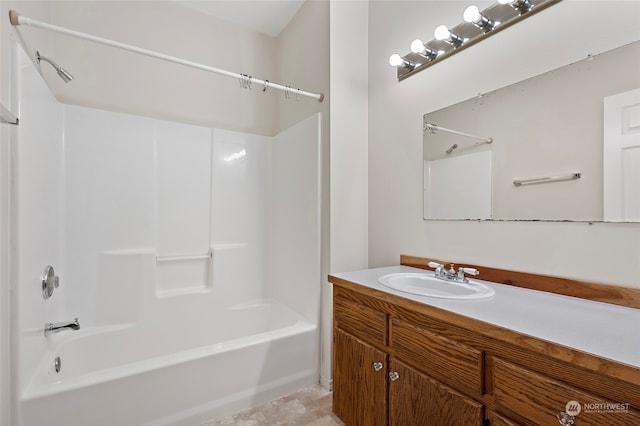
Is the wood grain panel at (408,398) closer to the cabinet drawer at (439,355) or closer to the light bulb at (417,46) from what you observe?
the cabinet drawer at (439,355)

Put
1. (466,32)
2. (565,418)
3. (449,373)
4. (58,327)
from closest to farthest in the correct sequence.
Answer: (565,418)
(449,373)
(466,32)
(58,327)

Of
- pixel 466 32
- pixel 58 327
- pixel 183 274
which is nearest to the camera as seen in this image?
pixel 466 32

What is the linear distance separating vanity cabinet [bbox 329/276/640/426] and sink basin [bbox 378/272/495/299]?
0.18 meters

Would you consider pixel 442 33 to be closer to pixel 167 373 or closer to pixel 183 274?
pixel 167 373

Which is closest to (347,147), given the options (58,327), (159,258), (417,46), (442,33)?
(417,46)

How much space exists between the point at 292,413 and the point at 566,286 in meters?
1.54

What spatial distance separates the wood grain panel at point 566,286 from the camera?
989mm

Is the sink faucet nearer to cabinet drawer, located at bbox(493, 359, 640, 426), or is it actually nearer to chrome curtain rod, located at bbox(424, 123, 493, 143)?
cabinet drawer, located at bbox(493, 359, 640, 426)

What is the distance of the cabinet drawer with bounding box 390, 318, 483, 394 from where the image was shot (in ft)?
2.94

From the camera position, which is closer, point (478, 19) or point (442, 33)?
point (478, 19)

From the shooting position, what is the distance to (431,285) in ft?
4.78

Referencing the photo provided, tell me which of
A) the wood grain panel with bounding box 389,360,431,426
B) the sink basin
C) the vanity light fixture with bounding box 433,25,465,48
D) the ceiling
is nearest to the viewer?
the wood grain panel with bounding box 389,360,431,426

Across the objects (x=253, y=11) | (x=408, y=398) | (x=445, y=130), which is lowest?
(x=408, y=398)

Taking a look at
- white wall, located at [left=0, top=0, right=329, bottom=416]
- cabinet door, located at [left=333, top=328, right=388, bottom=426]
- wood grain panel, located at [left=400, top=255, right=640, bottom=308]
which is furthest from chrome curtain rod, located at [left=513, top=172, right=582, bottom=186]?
white wall, located at [left=0, top=0, right=329, bottom=416]
